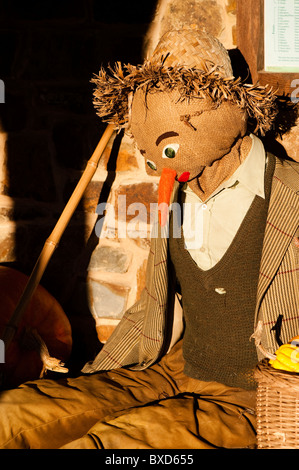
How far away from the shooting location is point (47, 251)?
7.38 ft

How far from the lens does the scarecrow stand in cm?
174

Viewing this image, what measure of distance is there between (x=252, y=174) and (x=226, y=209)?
139 mm

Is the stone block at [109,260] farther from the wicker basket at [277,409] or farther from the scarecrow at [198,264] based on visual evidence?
the wicker basket at [277,409]

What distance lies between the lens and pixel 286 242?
72.4 inches

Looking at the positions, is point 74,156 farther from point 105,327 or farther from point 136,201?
point 105,327

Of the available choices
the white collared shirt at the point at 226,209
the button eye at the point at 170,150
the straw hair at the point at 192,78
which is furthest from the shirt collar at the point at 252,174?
the button eye at the point at 170,150

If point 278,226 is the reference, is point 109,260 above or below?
below

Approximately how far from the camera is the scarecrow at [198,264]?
1.74 meters

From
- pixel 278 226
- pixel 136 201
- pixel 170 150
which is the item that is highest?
pixel 170 150

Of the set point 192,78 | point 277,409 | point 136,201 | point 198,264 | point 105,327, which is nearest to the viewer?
point 277,409

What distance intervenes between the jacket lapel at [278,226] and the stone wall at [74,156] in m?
0.72

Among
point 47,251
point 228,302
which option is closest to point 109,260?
point 47,251

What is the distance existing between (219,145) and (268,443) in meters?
0.87
